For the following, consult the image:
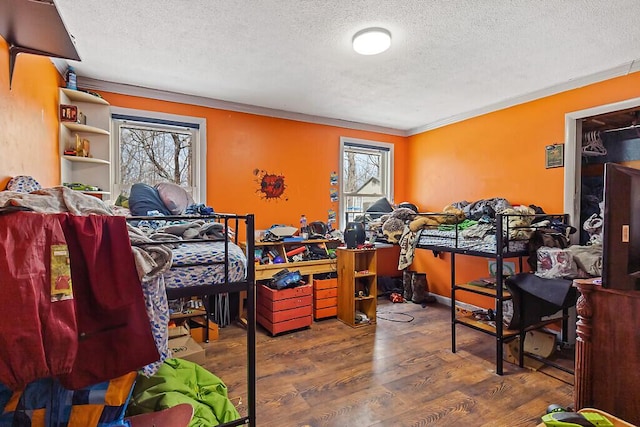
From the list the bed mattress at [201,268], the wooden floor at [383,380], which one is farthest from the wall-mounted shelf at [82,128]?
the wooden floor at [383,380]

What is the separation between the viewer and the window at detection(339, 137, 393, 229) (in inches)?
178

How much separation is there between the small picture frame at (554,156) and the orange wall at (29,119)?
13.7 feet

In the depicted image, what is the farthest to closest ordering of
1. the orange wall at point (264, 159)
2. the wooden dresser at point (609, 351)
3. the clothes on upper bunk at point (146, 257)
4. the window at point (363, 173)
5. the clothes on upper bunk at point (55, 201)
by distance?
the window at point (363, 173) → the orange wall at point (264, 159) → the wooden dresser at point (609, 351) → the clothes on upper bunk at point (146, 257) → the clothes on upper bunk at point (55, 201)

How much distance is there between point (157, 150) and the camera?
3471mm

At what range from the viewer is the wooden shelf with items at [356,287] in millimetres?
3451

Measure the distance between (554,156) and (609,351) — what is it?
2329 mm

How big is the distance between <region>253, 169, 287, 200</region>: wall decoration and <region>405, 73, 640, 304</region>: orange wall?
2065mm

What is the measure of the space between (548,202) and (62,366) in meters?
3.79

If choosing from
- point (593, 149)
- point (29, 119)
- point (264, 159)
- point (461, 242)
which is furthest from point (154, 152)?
point (593, 149)

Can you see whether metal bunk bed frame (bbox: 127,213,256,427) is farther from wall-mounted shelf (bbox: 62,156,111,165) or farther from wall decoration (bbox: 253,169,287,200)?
wall decoration (bbox: 253,169,287,200)

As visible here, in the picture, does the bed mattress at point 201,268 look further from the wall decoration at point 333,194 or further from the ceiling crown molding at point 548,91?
the ceiling crown molding at point 548,91

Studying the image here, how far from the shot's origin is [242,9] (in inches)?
75.9

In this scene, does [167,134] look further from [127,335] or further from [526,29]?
[526,29]

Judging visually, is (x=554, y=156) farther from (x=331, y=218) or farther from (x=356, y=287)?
(x=331, y=218)
